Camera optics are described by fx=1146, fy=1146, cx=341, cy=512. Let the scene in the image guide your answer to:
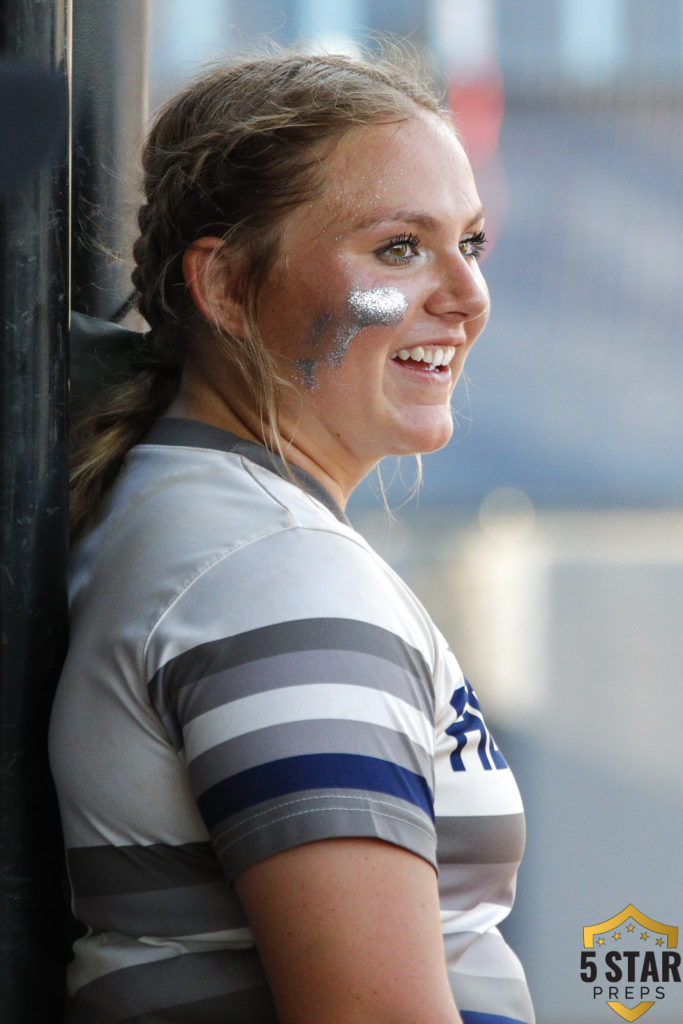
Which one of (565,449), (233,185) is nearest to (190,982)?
(233,185)

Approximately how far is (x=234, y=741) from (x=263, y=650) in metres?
0.06

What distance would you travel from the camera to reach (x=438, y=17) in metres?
2.96

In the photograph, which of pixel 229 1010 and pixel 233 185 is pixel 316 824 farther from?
pixel 233 185

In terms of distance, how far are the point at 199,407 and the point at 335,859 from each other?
0.51 m

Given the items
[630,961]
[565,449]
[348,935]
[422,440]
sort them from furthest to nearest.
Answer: [565,449] < [630,961] < [422,440] < [348,935]

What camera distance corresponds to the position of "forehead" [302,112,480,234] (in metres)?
1.10

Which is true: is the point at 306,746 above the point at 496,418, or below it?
above

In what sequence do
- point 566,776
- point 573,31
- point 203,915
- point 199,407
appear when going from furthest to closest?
point 573,31
point 566,776
point 199,407
point 203,915

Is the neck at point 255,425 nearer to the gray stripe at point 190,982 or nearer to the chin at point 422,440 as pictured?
the chin at point 422,440

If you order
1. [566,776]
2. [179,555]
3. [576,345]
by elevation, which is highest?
[179,555]

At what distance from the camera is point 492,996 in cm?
96

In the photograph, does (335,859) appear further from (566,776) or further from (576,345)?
(576,345)

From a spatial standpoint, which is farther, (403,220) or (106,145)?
(106,145)

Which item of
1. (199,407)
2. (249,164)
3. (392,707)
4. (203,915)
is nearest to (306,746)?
(392,707)
